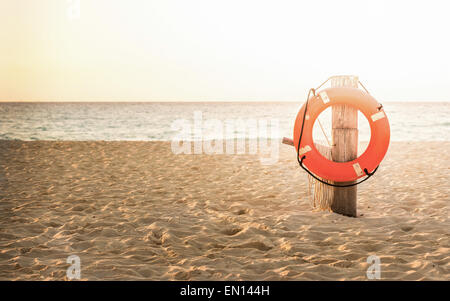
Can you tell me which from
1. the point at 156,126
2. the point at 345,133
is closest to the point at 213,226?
the point at 345,133

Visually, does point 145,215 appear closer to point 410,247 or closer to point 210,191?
point 210,191

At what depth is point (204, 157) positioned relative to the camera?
254 inches

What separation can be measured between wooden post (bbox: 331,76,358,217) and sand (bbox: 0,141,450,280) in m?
0.21

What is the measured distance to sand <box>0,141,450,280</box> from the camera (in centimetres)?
206

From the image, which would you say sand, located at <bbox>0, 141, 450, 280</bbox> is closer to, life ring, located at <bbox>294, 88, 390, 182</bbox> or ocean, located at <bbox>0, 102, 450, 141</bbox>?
life ring, located at <bbox>294, 88, 390, 182</bbox>

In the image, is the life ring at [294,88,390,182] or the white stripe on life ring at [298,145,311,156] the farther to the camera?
the white stripe on life ring at [298,145,311,156]

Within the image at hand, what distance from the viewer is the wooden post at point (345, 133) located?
2.82 meters

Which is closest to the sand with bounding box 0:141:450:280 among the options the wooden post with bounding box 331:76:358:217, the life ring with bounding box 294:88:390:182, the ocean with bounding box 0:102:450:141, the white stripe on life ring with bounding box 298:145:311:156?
the wooden post with bounding box 331:76:358:217

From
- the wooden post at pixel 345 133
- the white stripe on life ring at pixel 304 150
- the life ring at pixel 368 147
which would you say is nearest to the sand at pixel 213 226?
the wooden post at pixel 345 133

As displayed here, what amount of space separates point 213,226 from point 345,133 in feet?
3.98

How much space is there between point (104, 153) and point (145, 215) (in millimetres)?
4058

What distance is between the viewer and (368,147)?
2844 mm

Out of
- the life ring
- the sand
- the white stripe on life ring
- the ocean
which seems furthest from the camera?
the ocean

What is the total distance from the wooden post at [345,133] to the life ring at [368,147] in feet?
0.21
